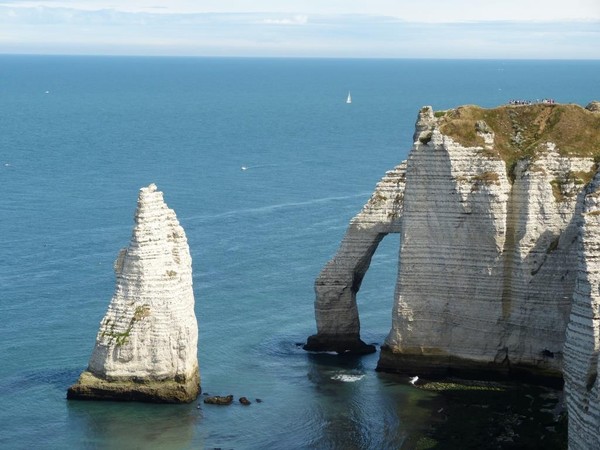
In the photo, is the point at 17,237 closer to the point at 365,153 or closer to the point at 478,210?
the point at 478,210

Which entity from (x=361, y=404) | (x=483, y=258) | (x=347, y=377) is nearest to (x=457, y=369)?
(x=347, y=377)

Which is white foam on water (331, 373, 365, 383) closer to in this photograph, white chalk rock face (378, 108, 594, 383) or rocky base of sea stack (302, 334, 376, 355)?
white chalk rock face (378, 108, 594, 383)

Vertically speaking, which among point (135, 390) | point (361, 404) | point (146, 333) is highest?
point (146, 333)

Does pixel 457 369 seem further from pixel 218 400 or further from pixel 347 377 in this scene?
pixel 218 400

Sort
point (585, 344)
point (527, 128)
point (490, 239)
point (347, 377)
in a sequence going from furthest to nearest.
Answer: point (527, 128), point (347, 377), point (490, 239), point (585, 344)

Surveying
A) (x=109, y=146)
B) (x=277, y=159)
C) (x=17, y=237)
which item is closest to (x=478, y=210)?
(x=17, y=237)

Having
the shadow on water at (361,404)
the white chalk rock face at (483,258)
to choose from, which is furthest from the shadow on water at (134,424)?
the white chalk rock face at (483,258)
